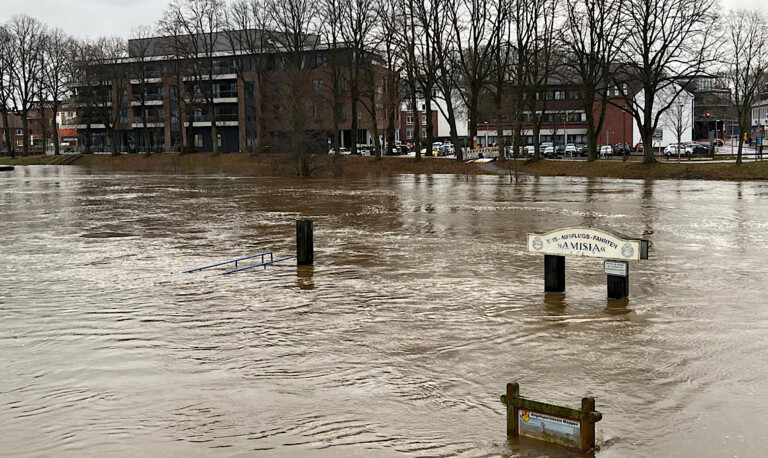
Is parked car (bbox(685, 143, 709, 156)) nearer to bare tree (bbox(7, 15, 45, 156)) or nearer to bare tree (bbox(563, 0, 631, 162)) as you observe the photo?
bare tree (bbox(563, 0, 631, 162))

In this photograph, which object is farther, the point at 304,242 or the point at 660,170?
the point at 660,170

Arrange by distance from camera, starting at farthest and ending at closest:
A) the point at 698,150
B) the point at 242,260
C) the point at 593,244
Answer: the point at 698,150 → the point at 242,260 → the point at 593,244

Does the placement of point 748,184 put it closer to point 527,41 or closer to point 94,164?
point 527,41

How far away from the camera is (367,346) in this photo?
1143cm

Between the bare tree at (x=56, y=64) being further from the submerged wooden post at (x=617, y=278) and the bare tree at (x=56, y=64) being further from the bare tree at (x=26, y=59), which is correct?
the submerged wooden post at (x=617, y=278)

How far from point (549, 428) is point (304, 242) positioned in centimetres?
1113

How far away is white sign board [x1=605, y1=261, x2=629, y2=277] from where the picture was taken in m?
13.8

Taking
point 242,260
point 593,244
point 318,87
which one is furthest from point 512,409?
point 318,87

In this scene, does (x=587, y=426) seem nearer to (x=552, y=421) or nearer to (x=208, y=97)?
(x=552, y=421)

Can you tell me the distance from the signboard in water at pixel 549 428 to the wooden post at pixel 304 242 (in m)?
10.8

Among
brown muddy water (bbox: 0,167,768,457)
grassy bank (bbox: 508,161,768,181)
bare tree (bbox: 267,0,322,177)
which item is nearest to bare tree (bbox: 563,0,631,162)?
grassy bank (bbox: 508,161,768,181)

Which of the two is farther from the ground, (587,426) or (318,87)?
(318,87)

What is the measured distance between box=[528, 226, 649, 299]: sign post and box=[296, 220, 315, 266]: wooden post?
567cm

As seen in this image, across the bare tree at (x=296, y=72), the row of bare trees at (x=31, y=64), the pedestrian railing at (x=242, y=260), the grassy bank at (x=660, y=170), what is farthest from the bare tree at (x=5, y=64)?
the pedestrian railing at (x=242, y=260)
